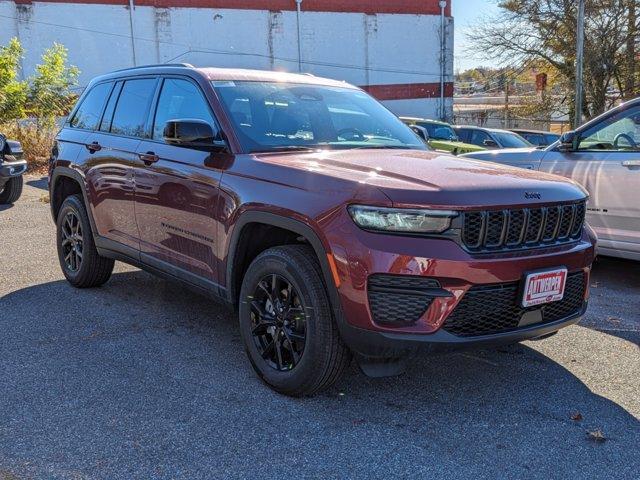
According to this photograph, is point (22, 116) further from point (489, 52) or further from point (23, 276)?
point (489, 52)

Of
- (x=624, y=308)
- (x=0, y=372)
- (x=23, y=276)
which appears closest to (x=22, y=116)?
(x=23, y=276)

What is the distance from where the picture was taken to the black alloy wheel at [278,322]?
3.49m

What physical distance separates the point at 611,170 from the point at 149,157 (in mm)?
4113

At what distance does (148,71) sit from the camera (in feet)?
16.4

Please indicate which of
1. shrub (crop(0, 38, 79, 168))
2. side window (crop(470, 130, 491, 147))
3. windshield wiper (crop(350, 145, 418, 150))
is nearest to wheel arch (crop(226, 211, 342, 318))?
windshield wiper (crop(350, 145, 418, 150))

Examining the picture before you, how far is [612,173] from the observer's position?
5.88 meters

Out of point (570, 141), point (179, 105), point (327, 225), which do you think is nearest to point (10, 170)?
point (179, 105)

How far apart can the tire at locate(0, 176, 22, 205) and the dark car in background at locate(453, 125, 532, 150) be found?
956 cm

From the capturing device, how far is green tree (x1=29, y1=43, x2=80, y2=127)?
651 inches

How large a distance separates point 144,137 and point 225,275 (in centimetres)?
150

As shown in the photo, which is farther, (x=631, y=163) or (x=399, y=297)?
(x=631, y=163)

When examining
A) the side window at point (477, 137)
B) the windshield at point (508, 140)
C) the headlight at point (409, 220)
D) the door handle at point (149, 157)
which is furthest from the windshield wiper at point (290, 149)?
the side window at point (477, 137)

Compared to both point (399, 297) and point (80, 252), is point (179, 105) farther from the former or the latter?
point (399, 297)

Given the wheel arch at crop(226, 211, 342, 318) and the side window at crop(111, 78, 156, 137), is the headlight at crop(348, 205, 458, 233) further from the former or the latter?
the side window at crop(111, 78, 156, 137)
